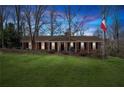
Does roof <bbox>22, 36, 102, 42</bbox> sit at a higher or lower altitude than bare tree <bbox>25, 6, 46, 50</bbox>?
lower

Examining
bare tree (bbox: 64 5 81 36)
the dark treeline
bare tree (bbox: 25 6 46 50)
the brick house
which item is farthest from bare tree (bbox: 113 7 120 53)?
bare tree (bbox: 25 6 46 50)

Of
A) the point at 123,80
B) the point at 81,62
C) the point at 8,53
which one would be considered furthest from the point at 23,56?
the point at 123,80

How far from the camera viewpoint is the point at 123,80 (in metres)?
11.6

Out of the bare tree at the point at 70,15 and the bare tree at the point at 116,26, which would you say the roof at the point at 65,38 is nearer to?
the bare tree at the point at 70,15

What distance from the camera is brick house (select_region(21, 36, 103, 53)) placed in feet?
38.4

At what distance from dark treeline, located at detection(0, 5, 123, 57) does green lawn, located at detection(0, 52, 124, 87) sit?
28cm

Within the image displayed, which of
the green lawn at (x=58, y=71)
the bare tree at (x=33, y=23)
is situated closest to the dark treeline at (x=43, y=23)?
the bare tree at (x=33, y=23)

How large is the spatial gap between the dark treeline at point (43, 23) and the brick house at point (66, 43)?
0.07 meters

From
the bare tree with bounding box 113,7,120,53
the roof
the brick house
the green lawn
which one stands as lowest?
the green lawn

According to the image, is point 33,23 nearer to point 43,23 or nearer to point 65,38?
point 43,23

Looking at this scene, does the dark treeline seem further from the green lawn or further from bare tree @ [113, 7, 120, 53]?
the green lawn

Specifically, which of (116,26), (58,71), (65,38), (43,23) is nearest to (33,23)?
(43,23)

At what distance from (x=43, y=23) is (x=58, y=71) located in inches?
34.9

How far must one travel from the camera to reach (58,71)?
11703 millimetres
